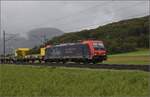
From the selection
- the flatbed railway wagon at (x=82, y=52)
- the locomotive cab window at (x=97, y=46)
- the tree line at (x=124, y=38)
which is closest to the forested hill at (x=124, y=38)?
the tree line at (x=124, y=38)

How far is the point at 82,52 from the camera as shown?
1863 inches

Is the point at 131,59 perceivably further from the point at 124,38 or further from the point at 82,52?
the point at 124,38

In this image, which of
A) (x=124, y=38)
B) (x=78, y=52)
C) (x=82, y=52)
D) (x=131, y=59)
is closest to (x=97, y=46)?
(x=82, y=52)

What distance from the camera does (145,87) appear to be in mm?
18047

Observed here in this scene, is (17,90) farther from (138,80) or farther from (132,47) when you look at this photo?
(132,47)

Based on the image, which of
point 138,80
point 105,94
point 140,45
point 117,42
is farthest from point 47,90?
point 140,45

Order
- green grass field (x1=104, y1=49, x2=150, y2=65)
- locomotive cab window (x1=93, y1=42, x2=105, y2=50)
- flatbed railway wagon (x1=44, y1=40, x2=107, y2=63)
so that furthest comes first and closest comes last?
green grass field (x1=104, y1=49, x2=150, y2=65) < locomotive cab window (x1=93, y1=42, x2=105, y2=50) < flatbed railway wagon (x1=44, y1=40, x2=107, y2=63)

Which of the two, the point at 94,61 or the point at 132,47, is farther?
the point at 132,47

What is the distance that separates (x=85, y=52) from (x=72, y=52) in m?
3.61

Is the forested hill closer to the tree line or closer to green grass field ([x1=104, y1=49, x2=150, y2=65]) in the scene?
the tree line

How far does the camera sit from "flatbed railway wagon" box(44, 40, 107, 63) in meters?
46.0

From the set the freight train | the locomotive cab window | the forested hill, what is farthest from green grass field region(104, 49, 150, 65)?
the forested hill

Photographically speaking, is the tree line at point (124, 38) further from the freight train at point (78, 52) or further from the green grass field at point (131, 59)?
the freight train at point (78, 52)

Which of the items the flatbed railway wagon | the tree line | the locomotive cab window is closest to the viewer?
the flatbed railway wagon
